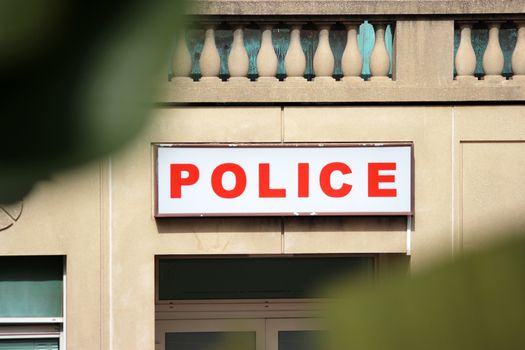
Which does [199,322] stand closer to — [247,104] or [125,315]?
[125,315]

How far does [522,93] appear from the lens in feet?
27.8

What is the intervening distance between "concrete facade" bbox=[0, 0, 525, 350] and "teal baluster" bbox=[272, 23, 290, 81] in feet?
1.03

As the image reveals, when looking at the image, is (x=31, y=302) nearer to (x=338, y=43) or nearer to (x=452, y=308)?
(x=338, y=43)

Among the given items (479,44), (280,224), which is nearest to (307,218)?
(280,224)

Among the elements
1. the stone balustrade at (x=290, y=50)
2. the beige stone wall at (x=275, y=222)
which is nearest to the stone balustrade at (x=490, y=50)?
the beige stone wall at (x=275, y=222)

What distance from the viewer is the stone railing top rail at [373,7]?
8.33m

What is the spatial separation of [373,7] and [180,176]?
2030 millimetres

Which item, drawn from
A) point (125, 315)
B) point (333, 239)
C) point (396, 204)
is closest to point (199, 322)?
point (125, 315)

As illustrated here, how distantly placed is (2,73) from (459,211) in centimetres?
856

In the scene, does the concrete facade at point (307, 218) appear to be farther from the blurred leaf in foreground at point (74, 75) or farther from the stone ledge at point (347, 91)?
the blurred leaf in foreground at point (74, 75)

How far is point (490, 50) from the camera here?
27.9 feet

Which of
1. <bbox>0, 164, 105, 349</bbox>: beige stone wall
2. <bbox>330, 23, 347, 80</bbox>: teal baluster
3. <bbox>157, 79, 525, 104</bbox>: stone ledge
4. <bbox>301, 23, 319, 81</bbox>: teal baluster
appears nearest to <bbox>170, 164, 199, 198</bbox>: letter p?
<bbox>157, 79, 525, 104</bbox>: stone ledge

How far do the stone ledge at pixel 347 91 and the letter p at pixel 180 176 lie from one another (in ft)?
1.74

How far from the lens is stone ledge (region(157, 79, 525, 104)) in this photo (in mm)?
8500
